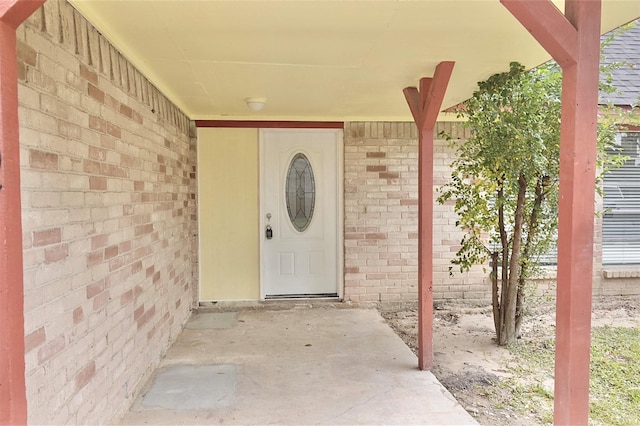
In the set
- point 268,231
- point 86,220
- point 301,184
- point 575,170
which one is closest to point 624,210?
point 301,184

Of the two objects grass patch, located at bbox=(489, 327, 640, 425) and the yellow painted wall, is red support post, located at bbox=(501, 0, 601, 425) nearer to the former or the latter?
grass patch, located at bbox=(489, 327, 640, 425)

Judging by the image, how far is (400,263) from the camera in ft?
18.2

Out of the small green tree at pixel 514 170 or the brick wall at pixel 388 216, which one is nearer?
the small green tree at pixel 514 170

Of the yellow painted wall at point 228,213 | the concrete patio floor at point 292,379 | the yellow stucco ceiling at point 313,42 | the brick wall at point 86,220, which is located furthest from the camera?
the yellow painted wall at point 228,213

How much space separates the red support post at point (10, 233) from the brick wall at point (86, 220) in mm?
352

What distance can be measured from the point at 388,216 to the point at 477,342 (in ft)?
6.41

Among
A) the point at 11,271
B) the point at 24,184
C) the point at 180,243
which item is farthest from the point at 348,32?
the point at 180,243

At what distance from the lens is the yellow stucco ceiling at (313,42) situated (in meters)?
2.18

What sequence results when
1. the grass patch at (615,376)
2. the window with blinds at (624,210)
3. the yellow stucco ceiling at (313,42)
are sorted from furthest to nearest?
the window with blinds at (624,210) → the grass patch at (615,376) → the yellow stucco ceiling at (313,42)

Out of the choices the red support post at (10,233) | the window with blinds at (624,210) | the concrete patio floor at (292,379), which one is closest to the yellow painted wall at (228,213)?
the concrete patio floor at (292,379)

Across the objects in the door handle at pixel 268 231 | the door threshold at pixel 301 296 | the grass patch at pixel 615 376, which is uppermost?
the door handle at pixel 268 231

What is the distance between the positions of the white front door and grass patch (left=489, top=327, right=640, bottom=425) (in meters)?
2.50

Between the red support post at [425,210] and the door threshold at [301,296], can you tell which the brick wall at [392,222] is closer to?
the door threshold at [301,296]

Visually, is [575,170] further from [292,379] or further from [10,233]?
[292,379]
